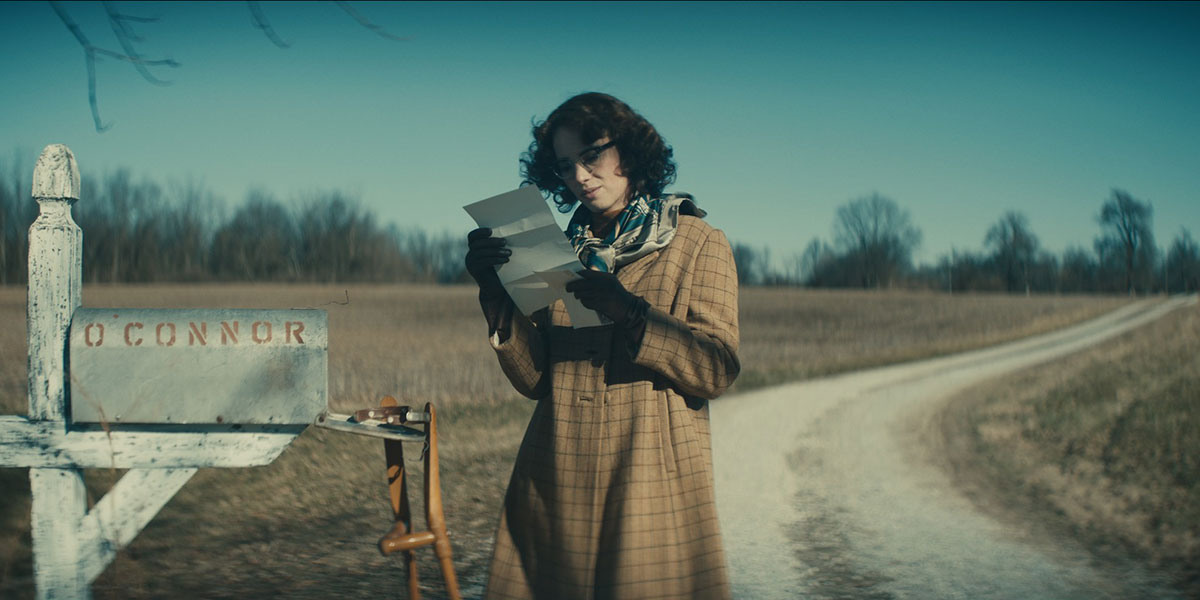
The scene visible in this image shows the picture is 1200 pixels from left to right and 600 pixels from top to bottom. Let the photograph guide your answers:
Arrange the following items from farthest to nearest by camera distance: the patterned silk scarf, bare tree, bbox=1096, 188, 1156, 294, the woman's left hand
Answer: bare tree, bbox=1096, 188, 1156, 294 < the patterned silk scarf < the woman's left hand

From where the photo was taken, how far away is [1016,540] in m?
5.32

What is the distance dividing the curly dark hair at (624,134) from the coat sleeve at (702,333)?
27 centimetres

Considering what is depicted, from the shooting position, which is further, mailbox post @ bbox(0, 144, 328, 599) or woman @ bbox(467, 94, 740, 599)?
mailbox post @ bbox(0, 144, 328, 599)

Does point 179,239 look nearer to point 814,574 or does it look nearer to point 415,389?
point 415,389

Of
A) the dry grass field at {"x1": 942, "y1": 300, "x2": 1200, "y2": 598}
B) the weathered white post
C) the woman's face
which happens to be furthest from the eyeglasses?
the dry grass field at {"x1": 942, "y1": 300, "x2": 1200, "y2": 598}

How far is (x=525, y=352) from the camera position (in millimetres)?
2352

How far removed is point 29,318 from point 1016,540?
5.12m

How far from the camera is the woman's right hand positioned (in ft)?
7.00

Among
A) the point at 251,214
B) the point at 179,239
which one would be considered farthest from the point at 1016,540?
the point at 251,214

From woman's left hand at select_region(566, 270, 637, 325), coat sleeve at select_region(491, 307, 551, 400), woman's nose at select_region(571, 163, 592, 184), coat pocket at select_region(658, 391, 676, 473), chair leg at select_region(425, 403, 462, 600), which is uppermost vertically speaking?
woman's nose at select_region(571, 163, 592, 184)

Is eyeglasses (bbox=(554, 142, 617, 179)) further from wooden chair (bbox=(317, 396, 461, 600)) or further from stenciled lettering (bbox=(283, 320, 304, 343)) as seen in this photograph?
stenciled lettering (bbox=(283, 320, 304, 343))

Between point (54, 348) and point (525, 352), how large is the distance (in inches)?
52.3

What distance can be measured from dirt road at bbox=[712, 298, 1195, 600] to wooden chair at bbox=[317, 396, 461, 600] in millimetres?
2450

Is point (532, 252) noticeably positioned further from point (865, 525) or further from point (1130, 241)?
point (1130, 241)
